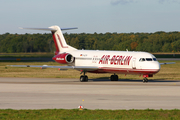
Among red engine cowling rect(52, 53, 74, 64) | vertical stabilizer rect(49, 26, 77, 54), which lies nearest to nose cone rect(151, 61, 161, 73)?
red engine cowling rect(52, 53, 74, 64)

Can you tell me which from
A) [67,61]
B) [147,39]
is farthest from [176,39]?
[67,61]

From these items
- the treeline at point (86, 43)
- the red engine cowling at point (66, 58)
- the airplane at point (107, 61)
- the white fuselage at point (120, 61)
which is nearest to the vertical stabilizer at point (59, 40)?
the airplane at point (107, 61)

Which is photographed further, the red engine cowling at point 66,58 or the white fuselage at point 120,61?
the red engine cowling at point 66,58

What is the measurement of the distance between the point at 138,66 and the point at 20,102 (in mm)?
17856

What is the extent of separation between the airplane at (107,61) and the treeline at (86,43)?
2600 cm

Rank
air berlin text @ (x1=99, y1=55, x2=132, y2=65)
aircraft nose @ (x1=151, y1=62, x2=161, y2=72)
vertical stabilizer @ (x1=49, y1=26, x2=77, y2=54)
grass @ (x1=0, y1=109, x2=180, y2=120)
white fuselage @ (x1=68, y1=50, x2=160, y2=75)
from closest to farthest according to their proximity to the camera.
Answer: grass @ (x1=0, y1=109, x2=180, y2=120), aircraft nose @ (x1=151, y1=62, x2=161, y2=72), white fuselage @ (x1=68, y1=50, x2=160, y2=75), air berlin text @ (x1=99, y1=55, x2=132, y2=65), vertical stabilizer @ (x1=49, y1=26, x2=77, y2=54)

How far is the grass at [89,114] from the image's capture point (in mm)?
14473

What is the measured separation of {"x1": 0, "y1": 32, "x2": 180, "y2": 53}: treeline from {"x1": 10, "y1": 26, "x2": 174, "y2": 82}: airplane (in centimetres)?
2600

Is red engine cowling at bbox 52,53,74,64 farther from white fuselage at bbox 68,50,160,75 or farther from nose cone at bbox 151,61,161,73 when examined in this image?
nose cone at bbox 151,61,161,73

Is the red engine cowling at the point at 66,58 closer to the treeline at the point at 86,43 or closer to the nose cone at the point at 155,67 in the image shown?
the nose cone at the point at 155,67

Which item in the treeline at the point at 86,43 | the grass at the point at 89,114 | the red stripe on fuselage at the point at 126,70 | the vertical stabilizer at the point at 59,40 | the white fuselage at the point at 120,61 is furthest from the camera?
the treeline at the point at 86,43

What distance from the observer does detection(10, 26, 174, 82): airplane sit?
1353 inches

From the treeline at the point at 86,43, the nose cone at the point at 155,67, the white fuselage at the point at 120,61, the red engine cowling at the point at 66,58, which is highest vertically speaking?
the treeline at the point at 86,43

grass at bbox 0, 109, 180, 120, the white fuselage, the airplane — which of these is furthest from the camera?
the airplane
